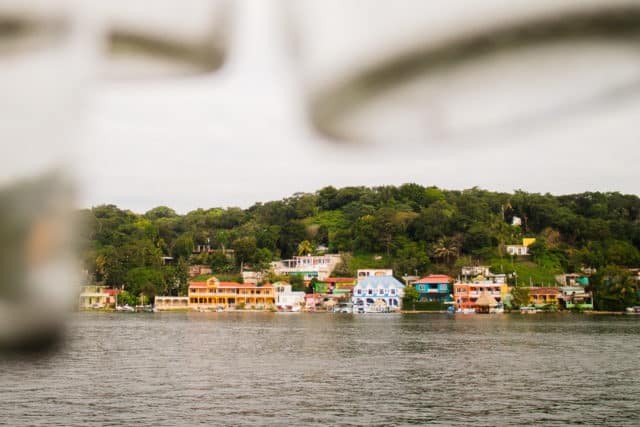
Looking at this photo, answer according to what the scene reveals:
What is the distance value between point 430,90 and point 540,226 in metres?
90.0

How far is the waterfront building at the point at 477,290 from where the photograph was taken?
73.9 metres

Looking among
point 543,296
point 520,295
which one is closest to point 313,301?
point 520,295

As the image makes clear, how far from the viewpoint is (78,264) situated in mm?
400

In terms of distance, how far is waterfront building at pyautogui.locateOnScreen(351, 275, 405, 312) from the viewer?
75312 millimetres

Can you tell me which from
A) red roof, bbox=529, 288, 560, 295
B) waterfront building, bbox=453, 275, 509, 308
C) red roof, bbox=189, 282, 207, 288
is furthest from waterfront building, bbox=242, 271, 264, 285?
red roof, bbox=529, 288, 560, 295

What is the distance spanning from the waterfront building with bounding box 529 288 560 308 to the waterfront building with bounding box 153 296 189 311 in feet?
118

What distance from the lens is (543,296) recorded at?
74.8 m

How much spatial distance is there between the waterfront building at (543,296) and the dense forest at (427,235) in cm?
230

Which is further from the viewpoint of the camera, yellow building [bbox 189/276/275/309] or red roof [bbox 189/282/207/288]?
red roof [bbox 189/282/207/288]

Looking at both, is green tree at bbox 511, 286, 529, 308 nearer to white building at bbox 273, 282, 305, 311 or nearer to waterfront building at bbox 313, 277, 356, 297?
waterfront building at bbox 313, 277, 356, 297

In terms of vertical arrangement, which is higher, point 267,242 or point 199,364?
point 267,242

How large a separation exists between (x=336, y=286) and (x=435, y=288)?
415 inches

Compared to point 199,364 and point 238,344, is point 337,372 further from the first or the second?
point 238,344

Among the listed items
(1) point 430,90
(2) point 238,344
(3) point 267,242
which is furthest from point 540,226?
(1) point 430,90
